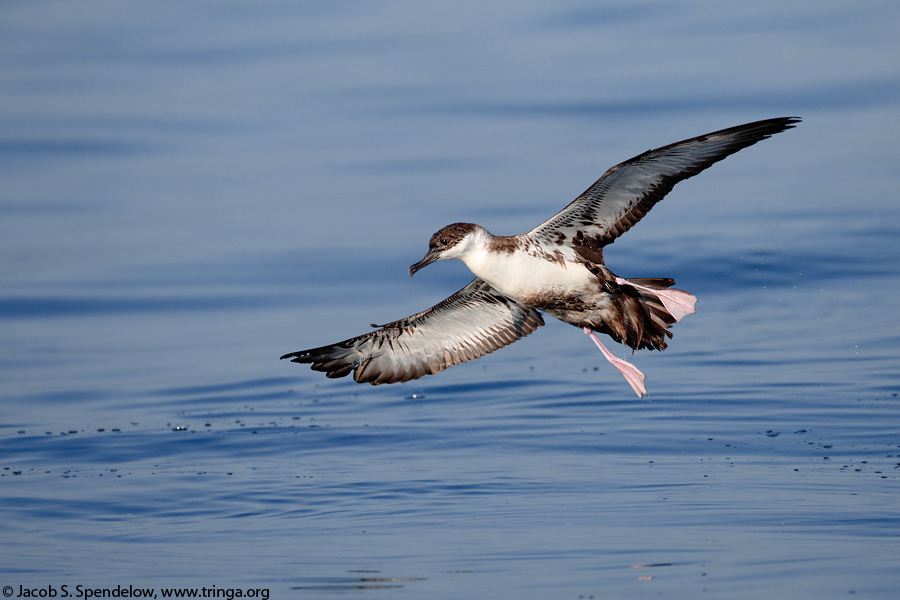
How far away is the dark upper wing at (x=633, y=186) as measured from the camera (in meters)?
9.77

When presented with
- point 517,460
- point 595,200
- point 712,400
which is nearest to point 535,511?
point 517,460

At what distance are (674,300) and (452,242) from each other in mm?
1680

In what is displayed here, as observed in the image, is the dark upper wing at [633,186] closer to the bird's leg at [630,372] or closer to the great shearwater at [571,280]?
the great shearwater at [571,280]

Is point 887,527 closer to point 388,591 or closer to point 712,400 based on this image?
point 388,591

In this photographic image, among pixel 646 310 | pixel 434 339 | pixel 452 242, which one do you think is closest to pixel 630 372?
pixel 646 310

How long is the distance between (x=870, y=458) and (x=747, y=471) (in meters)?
1.20

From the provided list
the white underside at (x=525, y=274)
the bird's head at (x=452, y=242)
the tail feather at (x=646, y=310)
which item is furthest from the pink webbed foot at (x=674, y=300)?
the bird's head at (x=452, y=242)

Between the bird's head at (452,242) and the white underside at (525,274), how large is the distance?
0.26 ft

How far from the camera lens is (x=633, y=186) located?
10.2m

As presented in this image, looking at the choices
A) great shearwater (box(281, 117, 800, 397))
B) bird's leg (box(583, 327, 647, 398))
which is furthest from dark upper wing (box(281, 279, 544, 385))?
bird's leg (box(583, 327, 647, 398))

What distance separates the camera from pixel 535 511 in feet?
39.6

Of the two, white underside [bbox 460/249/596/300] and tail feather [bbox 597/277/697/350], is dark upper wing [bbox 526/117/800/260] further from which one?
tail feather [bbox 597/277/697/350]

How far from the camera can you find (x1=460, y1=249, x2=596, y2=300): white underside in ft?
33.4

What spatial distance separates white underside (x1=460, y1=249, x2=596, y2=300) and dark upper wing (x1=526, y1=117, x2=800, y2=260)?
151 millimetres
